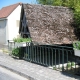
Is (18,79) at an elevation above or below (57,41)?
below

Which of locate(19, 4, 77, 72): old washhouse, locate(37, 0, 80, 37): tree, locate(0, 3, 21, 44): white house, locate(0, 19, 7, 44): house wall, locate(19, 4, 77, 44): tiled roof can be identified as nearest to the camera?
locate(19, 4, 77, 72): old washhouse

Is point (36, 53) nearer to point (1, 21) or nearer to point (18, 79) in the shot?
point (18, 79)

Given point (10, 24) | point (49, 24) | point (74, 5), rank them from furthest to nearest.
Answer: point (10, 24) → point (74, 5) → point (49, 24)

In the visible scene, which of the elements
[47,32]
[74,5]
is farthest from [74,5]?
[47,32]

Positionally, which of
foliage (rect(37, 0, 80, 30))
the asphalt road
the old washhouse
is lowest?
the asphalt road

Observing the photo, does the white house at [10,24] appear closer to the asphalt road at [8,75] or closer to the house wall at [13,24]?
the house wall at [13,24]

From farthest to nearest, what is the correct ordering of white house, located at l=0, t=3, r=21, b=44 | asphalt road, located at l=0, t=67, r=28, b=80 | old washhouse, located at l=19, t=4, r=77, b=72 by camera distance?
white house, located at l=0, t=3, r=21, b=44 → old washhouse, located at l=19, t=4, r=77, b=72 → asphalt road, located at l=0, t=67, r=28, b=80

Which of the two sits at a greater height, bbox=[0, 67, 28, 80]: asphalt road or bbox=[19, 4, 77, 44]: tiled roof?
bbox=[19, 4, 77, 44]: tiled roof

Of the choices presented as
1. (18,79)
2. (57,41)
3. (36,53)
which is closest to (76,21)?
(57,41)

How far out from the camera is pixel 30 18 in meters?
13.1

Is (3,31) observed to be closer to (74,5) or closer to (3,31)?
(3,31)

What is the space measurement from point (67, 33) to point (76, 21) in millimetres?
1576

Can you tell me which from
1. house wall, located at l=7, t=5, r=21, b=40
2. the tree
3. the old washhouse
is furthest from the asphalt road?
house wall, located at l=7, t=5, r=21, b=40

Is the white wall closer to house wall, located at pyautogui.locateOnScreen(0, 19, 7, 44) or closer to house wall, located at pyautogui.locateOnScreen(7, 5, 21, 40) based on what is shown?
house wall, located at pyautogui.locateOnScreen(0, 19, 7, 44)
